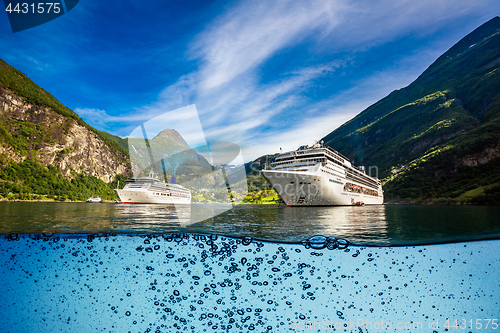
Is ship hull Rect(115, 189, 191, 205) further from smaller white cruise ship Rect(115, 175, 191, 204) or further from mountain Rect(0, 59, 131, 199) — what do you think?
mountain Rect(0, 59, 131, 199)

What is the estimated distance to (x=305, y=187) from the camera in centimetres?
2752

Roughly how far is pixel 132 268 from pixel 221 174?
362 centimetres

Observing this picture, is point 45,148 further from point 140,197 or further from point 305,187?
point 305,187

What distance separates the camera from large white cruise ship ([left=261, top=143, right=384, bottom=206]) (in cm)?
2705

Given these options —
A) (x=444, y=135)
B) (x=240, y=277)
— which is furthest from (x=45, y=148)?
(x=444, y=135)

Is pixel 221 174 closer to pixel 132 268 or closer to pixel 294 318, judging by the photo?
pixel 132 268

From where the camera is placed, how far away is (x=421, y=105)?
12044cm

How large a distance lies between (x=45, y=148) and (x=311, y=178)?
7956 centimetres

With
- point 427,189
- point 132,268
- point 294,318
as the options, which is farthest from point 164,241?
point 427,189

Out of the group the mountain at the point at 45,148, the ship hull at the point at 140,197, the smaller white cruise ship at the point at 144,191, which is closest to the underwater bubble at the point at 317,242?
the smaller white cruise ship at the point at 144,191

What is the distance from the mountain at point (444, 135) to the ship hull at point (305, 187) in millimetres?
17257

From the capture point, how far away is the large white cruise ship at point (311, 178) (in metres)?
27.0

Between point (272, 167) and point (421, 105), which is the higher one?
point (421, 105)

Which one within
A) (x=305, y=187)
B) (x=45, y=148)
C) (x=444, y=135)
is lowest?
(x=305, y=187)
